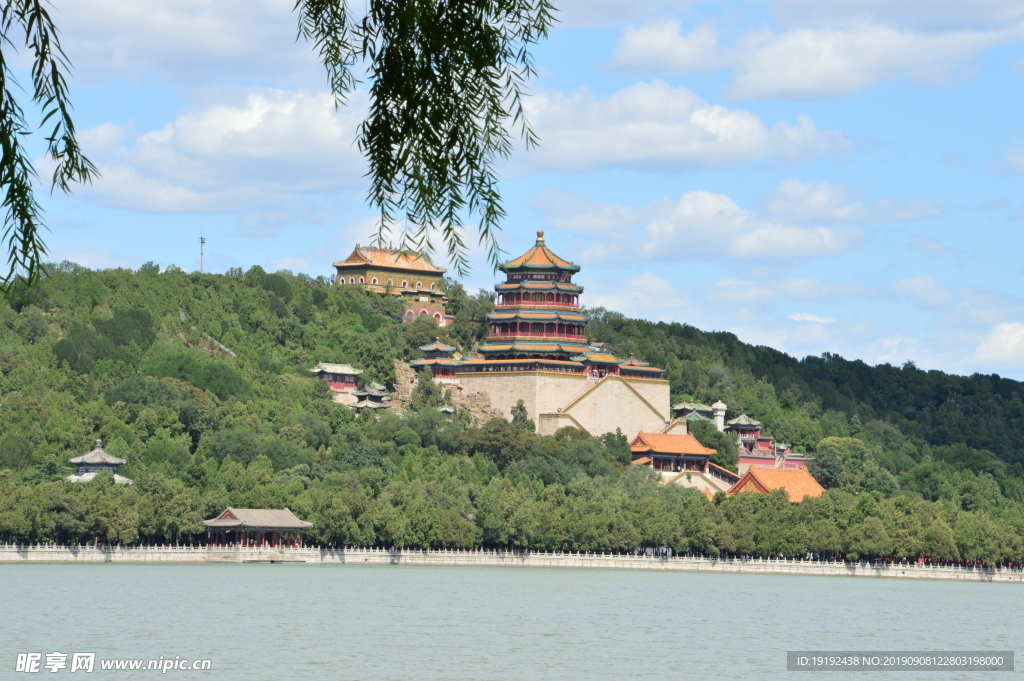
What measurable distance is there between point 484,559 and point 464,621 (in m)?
24.9

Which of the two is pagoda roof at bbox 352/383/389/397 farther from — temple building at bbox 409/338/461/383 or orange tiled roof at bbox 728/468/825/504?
orange tiled roof at bbox 728/468/825/504

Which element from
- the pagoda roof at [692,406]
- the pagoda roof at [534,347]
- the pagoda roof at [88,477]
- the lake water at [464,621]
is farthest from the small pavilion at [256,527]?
the pagoda roof at [692,406]

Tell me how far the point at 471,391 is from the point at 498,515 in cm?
2037

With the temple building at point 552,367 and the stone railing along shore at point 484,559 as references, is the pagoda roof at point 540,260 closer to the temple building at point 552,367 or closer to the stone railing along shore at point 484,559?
the temple building at point 552,367

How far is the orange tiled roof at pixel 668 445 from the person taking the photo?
286 ft

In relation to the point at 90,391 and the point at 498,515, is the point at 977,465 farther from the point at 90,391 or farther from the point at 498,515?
the point at 90,391

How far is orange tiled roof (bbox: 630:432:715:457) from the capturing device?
87.3 metres

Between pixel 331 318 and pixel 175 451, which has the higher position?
pixel 331 318

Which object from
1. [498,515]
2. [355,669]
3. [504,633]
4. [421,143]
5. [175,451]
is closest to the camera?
[421,143]

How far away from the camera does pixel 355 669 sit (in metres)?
37.8

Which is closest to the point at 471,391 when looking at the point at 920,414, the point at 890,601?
the point at 890,601

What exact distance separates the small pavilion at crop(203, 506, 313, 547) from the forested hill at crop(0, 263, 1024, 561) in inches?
29.4

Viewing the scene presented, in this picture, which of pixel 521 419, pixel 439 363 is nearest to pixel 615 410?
pixel 521 419

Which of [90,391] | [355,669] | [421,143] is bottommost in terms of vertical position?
[355,669]
